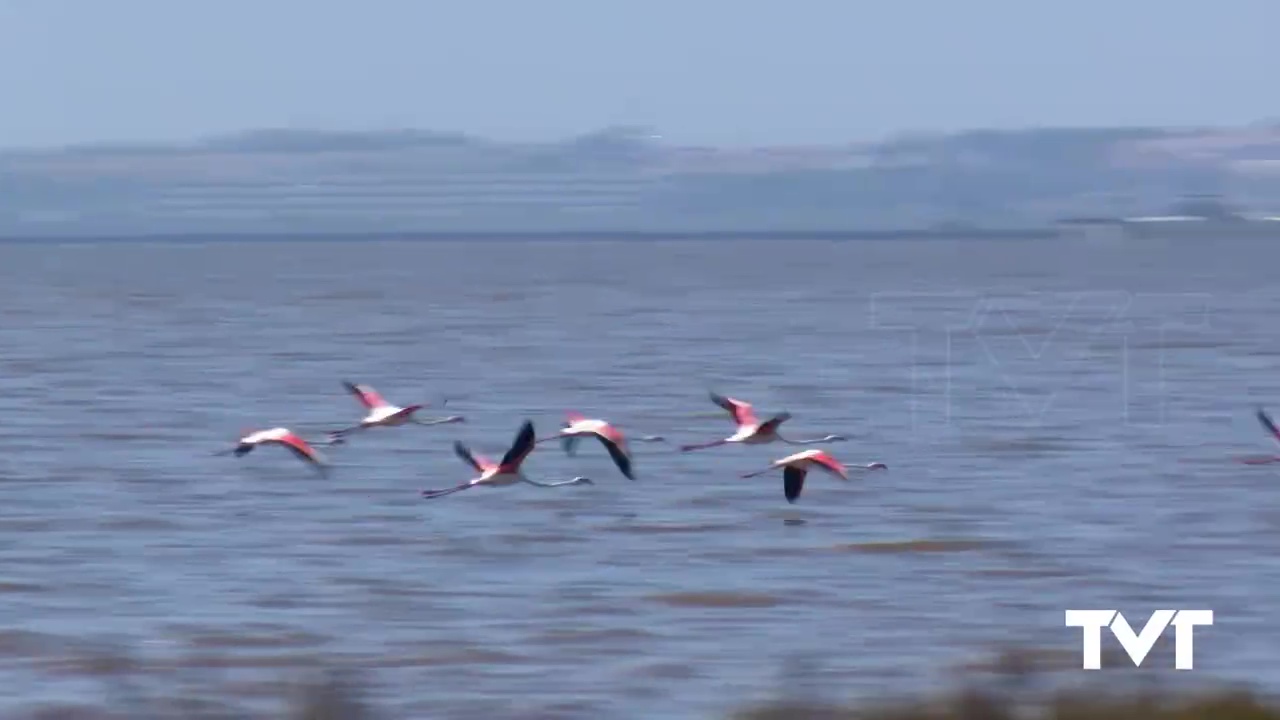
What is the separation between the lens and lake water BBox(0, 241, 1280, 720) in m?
14.3

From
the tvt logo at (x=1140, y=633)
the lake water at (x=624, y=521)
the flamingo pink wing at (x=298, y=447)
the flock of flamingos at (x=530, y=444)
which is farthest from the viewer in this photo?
the flamingo pink wing at (x=298, y=447)

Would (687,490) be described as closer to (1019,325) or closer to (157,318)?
(1019,325)

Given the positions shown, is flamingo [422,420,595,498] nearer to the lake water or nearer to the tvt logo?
the lake water

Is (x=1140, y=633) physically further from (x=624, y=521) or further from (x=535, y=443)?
(x=624, y=521)

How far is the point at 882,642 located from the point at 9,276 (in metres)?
104

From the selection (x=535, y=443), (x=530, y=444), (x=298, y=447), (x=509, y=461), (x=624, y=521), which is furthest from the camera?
(x=624, y=521)

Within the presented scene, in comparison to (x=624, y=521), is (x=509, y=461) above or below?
above

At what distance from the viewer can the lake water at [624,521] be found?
47.0 feet

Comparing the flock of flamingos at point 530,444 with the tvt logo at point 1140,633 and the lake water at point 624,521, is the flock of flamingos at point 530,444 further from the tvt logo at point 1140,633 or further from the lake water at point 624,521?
the tvt logo at point 1140,633

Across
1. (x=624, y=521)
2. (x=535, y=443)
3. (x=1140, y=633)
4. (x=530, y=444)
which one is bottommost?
(x=624, y=521)

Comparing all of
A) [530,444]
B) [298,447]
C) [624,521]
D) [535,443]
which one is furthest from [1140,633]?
[624,521]

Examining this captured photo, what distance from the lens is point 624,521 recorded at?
2052 cm

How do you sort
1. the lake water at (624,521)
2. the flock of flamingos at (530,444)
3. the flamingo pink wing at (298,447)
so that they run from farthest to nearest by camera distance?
the flamingo pink wing at (298,447) → the flock of flamingos at (530,444) → the lake water at (624,521)

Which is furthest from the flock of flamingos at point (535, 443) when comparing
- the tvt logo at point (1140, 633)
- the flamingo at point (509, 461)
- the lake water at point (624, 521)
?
the tvt logo at point (1140, 633)
